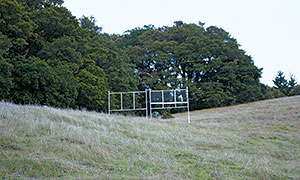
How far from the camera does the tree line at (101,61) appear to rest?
56.8 ft

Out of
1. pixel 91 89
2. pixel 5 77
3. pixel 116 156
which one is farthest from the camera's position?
pixel 91 89

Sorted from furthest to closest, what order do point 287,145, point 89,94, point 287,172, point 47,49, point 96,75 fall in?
point 96,75 < point 89,94 < point 47,49 < point 287,145 < point 287,172

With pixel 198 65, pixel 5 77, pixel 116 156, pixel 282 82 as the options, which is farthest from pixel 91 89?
pixel 282 82

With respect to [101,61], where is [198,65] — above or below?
above

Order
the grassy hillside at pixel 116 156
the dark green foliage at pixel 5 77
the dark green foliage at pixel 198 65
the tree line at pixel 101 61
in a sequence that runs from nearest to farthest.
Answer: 1. the grassy hillside at pixel 116 156
2. the dark green foliage at pixel 5 77
3. the tree line at pixel 101 61
4. the dark green foliage at pixel 198 65

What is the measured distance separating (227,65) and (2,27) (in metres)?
24.4

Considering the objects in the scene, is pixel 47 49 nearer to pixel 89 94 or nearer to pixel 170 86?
pixel 89 94

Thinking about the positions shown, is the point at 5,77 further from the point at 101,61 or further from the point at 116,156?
the point at 101,61

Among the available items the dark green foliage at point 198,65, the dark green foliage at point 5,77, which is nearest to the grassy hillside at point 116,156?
the dark green foliage at point 5,77

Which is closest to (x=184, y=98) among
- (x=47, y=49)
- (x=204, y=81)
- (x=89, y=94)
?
(x=89, y=94)

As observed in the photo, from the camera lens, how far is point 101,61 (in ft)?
90.7

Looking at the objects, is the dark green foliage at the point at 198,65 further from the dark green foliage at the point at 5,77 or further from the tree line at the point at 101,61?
the dark green foliage at the point at 5,77

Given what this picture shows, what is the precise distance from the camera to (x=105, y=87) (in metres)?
24.0

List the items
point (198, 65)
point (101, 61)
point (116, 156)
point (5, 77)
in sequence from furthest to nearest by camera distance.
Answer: point (198, 65)
point (101, 61)
point (5, 77)
point (116, 156)
